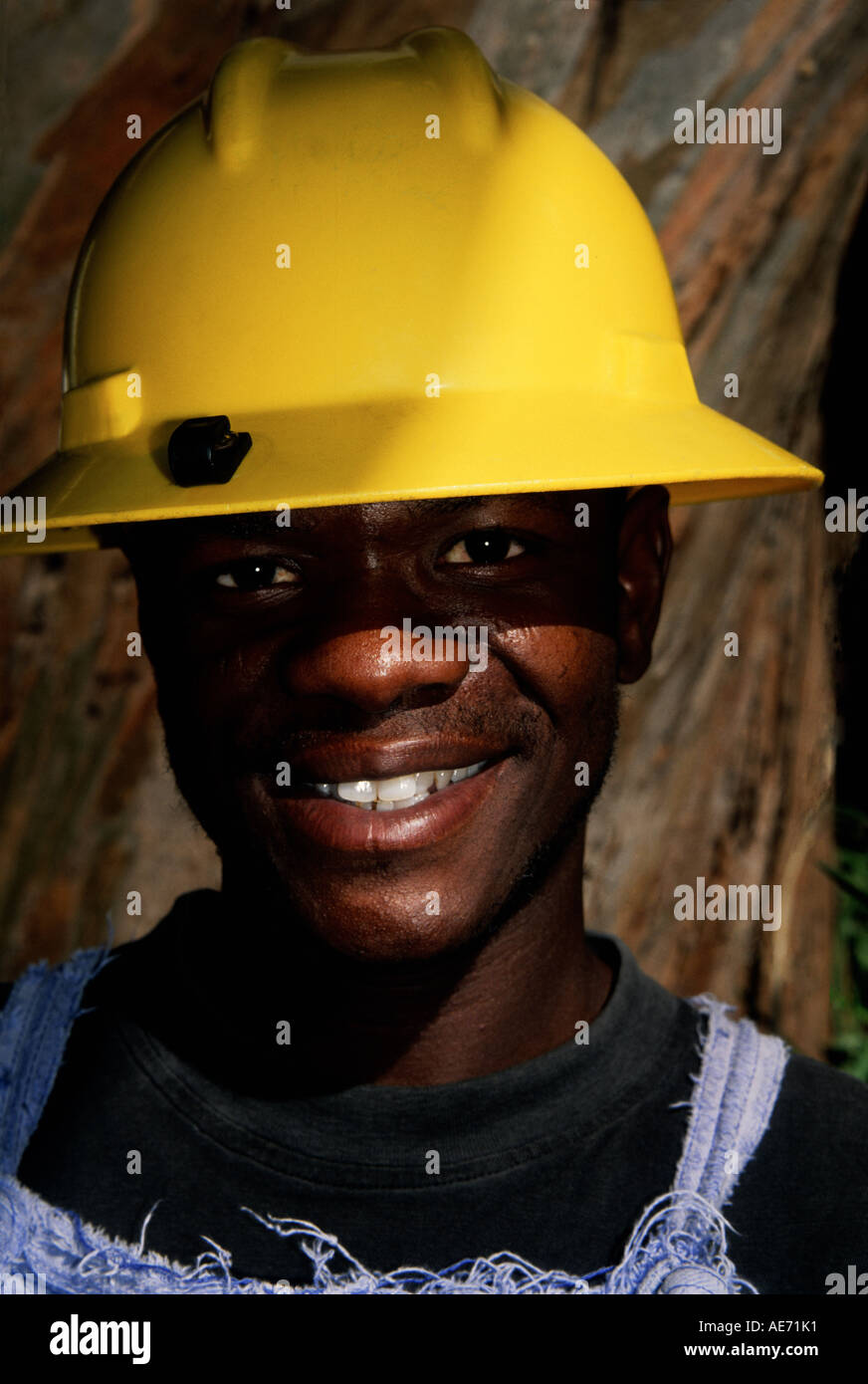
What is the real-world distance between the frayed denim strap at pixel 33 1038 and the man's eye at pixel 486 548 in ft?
3.01

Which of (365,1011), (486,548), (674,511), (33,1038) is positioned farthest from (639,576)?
(674,511)

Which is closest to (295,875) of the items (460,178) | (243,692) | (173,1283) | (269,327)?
(243,692)

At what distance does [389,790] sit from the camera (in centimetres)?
171

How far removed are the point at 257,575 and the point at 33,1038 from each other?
2.74 feet

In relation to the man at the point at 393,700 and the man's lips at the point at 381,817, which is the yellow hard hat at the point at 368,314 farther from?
the man's lips at the point at 381,817

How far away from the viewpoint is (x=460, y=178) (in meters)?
1.65

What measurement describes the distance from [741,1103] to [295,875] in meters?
0.71

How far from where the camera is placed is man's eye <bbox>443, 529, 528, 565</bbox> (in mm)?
1711

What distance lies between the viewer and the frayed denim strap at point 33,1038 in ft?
6.25

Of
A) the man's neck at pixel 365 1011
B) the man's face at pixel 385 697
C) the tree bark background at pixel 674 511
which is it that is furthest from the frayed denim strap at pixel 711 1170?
the tree bark background at pixel 674 511

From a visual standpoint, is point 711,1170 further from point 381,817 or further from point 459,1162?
point 381,817

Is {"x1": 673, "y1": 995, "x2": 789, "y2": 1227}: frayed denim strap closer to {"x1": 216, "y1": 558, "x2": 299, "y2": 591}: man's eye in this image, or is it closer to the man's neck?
the man's neck

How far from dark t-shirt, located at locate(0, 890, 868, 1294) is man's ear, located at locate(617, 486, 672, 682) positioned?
0.51m

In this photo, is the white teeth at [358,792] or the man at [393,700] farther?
the white teeth at [358,792]
